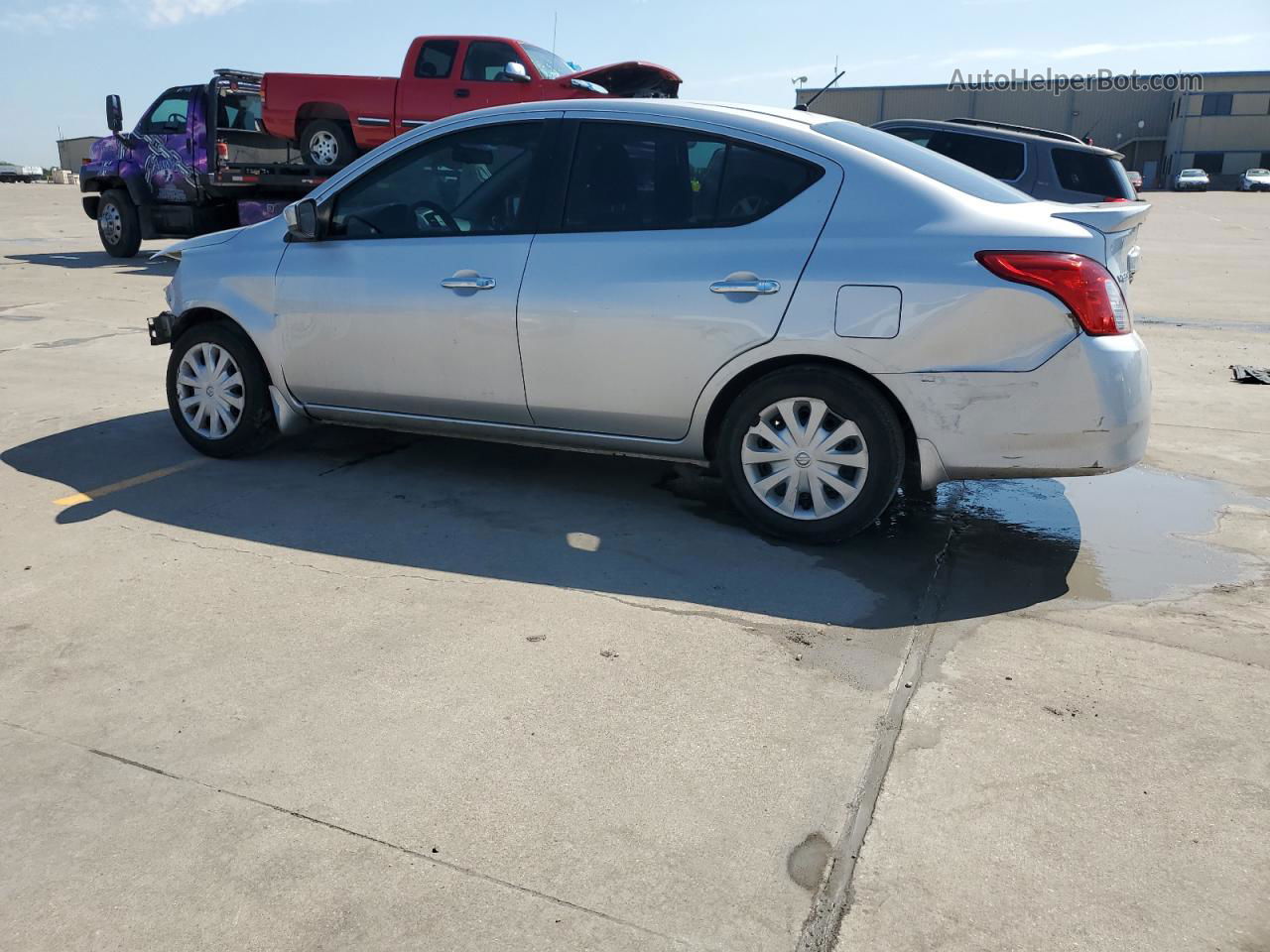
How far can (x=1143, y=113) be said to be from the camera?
74375mm

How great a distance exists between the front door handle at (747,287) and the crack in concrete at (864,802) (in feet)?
4.34

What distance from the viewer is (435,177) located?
201 inches

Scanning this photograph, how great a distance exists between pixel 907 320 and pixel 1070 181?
836cm

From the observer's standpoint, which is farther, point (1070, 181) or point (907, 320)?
point (1070, 181)

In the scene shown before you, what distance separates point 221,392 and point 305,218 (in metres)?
1.04

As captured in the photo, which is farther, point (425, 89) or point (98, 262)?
point (98, 262)

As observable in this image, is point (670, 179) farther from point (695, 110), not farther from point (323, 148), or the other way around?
point (323, 148)

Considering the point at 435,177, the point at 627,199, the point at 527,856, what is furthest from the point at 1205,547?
the point at 435,177

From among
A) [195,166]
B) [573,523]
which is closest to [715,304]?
[573,523]

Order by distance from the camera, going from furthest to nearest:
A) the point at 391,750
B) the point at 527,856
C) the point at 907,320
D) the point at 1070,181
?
the point at 1070,181 < the point at 907,320 < the point at 391,750 < the point at 527,856

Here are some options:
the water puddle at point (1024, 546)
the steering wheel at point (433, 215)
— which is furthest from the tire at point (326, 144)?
the water puddle at point (1024, 546)

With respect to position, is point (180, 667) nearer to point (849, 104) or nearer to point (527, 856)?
point (527, 856)

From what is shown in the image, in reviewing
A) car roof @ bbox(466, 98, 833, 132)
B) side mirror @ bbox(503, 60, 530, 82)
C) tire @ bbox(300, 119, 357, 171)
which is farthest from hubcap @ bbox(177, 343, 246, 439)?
tire @ bbox(300, 119, 357, 171)

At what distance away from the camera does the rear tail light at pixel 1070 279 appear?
13.2ft
